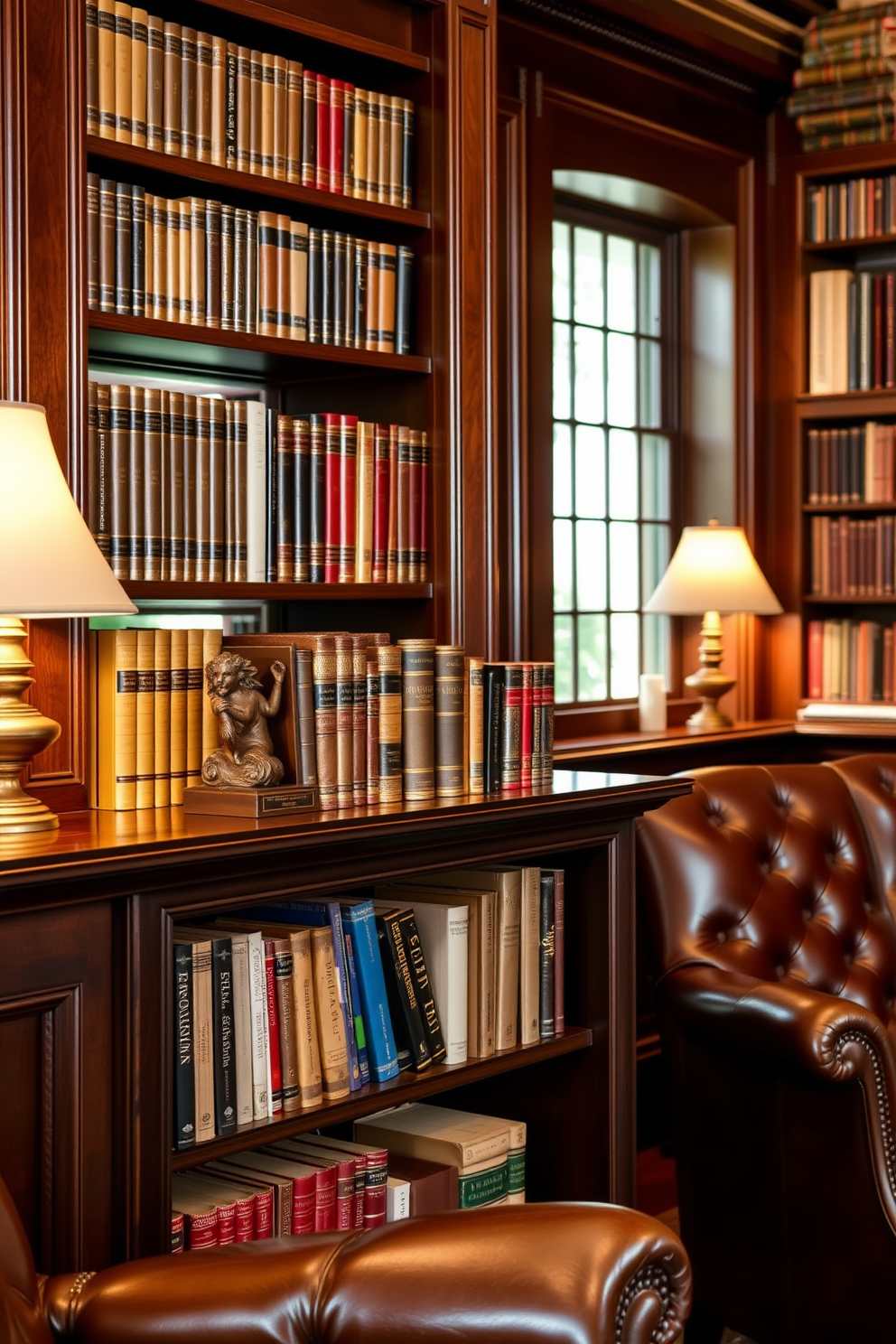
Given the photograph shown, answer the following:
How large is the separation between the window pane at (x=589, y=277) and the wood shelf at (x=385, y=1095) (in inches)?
93.1

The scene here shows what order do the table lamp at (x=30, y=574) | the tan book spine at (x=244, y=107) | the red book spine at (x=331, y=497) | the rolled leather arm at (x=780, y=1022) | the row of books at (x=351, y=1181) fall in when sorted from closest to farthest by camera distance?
the table lamp at (x=30, y=574), the row of books at (x=351, y=1181), the rolled leather arm at (x=780, y=1022), the tan book spine at (x=244, y=107), the red book spine at (x=331, y=497)

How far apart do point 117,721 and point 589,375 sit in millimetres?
2523

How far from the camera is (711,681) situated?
4.42m

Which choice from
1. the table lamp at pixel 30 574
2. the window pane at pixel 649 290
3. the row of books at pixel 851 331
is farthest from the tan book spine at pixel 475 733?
the row of books at pixel 851 331

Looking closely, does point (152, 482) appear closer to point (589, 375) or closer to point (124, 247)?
point (124, 247)

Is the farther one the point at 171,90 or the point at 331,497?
the point at 331,497

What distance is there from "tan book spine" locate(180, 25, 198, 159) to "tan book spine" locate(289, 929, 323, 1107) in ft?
4.14

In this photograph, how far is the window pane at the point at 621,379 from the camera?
15.1 ft

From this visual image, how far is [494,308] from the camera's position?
300 centimetres

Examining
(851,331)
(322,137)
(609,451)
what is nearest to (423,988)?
(322,137)

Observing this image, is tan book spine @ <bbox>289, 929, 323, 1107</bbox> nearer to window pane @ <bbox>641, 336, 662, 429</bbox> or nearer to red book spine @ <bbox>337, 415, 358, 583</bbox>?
red book spine @ <bbox>337, 415, 358, 583</bbox>

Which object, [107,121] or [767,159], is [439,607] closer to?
[107,121]

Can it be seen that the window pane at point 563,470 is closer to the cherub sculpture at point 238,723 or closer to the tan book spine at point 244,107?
the tan book spine at point 244,107

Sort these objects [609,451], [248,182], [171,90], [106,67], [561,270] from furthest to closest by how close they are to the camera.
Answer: [609,451] → [561,270] → [248,182] → [171,90] → [106,67]
